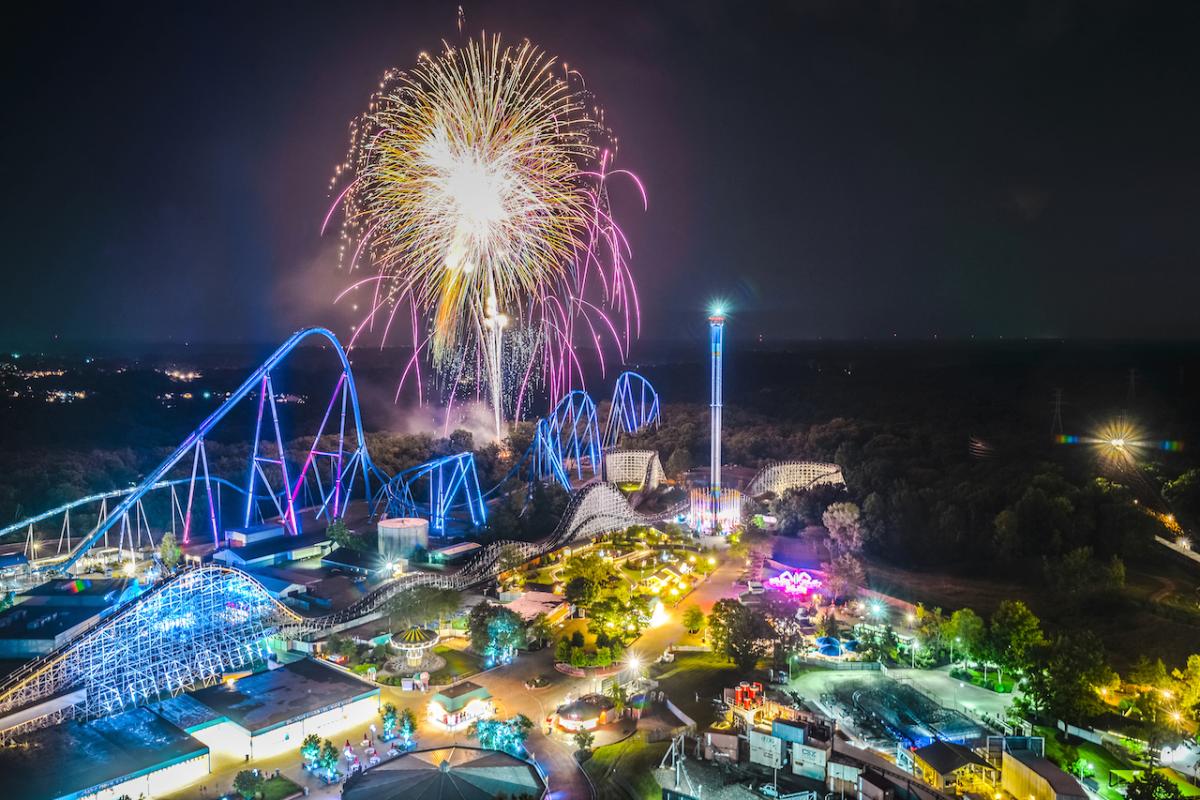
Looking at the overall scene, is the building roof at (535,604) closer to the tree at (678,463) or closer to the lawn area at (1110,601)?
the lawn area at (1110,601)

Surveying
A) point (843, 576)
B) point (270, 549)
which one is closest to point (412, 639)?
point (270, 549)

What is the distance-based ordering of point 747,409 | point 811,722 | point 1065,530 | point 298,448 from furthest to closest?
point 747,409 < point 298,448 < point 1065,530 < point 811,722

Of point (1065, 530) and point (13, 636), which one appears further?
point (1065, 530)

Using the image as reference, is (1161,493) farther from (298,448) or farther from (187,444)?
(298,448)

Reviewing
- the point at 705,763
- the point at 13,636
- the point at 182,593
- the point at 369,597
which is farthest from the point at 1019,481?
the point at 13,636

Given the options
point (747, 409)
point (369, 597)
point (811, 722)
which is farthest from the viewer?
point (747, 409)

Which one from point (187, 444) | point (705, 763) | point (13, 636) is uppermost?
point (187, 444)

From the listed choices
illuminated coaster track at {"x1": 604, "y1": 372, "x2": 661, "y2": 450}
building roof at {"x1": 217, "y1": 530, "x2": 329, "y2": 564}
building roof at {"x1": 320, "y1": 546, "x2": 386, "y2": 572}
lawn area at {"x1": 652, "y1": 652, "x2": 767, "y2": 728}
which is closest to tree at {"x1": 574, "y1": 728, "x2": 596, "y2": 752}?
lawn area at {"x1": 652, "y1": 652, "x2": 767, "y2": 728}
